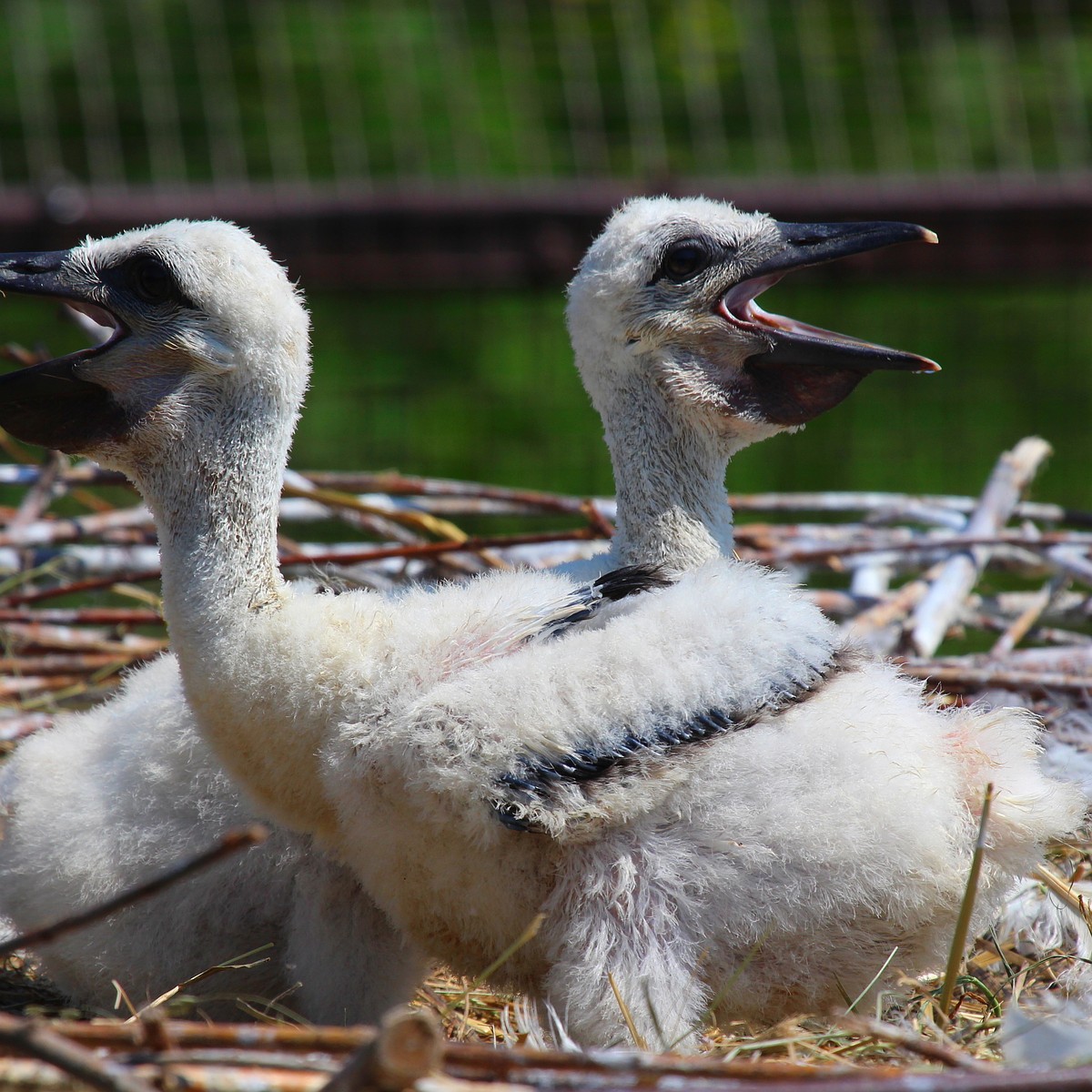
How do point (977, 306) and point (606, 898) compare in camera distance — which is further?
point (977, 306)

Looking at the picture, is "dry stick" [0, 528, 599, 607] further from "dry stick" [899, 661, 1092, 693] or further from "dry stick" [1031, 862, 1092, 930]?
"dry stick" [1031, 862, 1092, 930]

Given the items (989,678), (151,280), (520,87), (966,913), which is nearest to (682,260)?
(151,280)

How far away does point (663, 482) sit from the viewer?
2281 millimetres

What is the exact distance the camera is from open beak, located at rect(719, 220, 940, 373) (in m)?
2.23

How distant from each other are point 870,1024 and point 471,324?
4941 mm

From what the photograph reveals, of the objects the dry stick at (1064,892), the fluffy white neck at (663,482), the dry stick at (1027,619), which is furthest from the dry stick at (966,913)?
the dry stick at (1027,619)

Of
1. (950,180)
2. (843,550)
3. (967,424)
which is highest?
(950,180)

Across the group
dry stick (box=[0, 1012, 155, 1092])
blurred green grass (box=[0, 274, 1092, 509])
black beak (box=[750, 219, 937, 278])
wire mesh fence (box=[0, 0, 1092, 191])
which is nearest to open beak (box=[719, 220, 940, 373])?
black beak (box=[750, 219, 937, 278])

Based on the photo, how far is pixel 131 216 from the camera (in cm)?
361

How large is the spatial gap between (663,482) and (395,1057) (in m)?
1.22

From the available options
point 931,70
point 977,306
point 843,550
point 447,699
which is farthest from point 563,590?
point 931,70

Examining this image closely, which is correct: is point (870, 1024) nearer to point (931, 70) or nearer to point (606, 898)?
point (606, 898)

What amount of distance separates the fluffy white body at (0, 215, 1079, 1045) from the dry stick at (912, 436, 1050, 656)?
2.86 ft

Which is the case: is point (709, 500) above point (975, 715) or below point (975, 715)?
above
